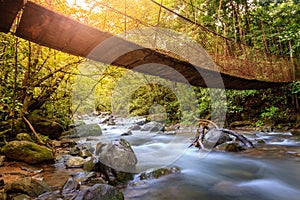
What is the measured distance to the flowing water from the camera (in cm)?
247

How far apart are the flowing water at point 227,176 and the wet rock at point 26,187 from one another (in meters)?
0.87

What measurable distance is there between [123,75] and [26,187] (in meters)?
5.41

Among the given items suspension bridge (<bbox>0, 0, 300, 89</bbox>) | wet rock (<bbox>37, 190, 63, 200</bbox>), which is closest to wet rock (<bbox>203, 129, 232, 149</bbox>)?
suspension bridge (<bbox>0, 0, 300, 89</bbox>)

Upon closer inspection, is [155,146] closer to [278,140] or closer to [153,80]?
[278,140]

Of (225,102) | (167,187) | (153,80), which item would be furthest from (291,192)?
(153,80)

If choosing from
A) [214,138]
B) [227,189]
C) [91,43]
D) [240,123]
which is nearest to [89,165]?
[91,43]

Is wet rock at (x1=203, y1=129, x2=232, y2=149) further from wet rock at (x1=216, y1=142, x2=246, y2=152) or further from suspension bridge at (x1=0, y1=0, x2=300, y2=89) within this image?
suspension bridge at (x1=0, y1=0, x2=300, y2=89)

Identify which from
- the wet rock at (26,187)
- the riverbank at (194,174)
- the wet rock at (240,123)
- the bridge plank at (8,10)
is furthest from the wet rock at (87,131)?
the bridge plank at (8,10)

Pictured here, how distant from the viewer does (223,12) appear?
876 centimetres

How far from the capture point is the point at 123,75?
732 cm

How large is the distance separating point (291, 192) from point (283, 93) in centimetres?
561

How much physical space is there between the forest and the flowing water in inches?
11.3

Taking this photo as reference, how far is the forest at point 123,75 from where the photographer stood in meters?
3.98

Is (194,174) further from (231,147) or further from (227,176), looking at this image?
(231,147)
